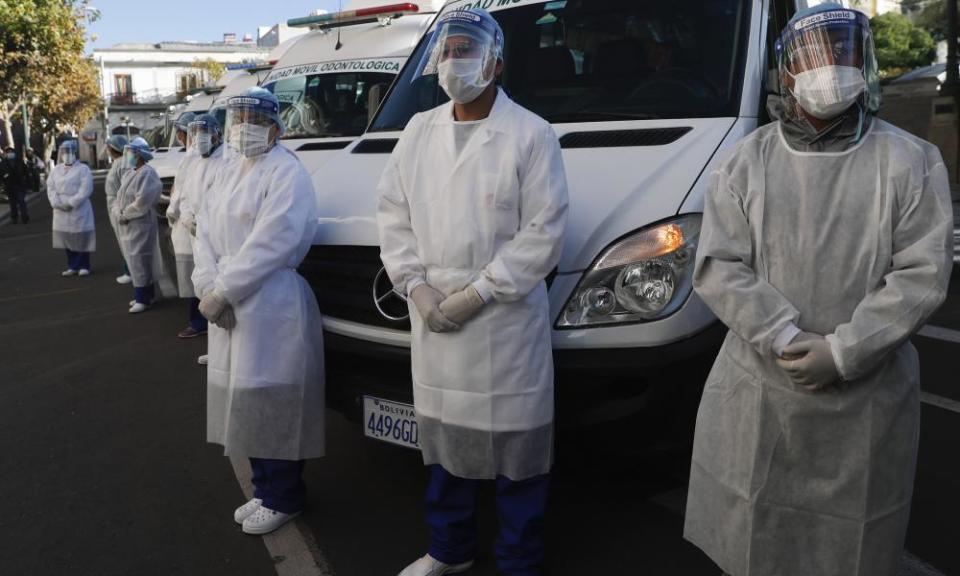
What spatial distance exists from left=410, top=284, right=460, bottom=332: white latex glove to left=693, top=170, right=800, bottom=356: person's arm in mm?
846

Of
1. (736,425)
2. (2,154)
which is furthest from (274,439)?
(2,154)

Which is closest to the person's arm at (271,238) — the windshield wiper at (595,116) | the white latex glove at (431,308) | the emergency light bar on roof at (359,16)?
the white latex glove at (431,308)

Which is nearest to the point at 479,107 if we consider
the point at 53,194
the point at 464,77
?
the point at 464,77

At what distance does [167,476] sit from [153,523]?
0.57 m

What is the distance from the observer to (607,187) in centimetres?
327

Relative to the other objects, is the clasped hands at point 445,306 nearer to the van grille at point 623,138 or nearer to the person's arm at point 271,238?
the person's arm at point 271,238

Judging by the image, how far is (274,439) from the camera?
3666mm

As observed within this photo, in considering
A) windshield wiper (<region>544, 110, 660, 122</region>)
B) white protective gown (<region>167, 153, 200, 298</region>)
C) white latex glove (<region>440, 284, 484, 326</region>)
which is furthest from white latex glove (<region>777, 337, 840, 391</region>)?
white protective gown (<region>167, 153, 200, 298</region>)

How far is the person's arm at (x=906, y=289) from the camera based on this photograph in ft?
7.22

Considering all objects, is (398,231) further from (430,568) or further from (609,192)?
(430,568)

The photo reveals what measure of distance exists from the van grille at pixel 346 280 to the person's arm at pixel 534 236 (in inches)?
25.9

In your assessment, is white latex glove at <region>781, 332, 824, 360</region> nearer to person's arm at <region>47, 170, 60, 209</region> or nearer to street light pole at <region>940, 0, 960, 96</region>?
person's arm at <region>47, 170, 60, 209</region>

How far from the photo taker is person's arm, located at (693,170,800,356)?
7.63 feet

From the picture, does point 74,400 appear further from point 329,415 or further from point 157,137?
point 157,137
